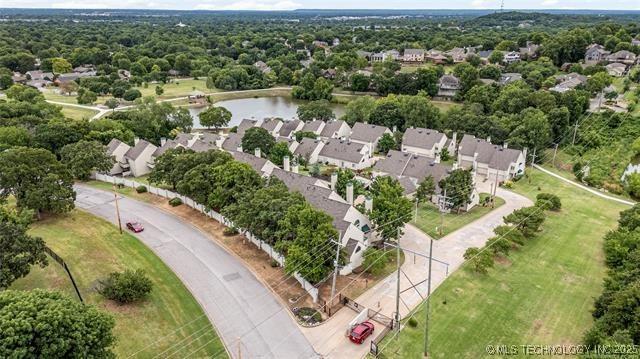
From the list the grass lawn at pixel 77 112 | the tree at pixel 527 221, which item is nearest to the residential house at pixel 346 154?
the tree at pixel 527 221

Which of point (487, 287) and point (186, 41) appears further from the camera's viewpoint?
point (186, 41)

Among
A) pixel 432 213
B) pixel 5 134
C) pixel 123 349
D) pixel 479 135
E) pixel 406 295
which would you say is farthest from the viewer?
pixel 479 135

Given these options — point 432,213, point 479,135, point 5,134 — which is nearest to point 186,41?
point 5,134

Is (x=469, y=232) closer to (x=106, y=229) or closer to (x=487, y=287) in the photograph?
(x=487, y=287)

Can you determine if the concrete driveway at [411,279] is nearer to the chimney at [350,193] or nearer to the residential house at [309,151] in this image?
the chimney at [350,193]

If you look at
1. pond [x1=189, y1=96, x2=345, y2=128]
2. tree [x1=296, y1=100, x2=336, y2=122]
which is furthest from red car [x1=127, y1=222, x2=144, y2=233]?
pond [x1=189, y1=96, x2=345, y2=128]

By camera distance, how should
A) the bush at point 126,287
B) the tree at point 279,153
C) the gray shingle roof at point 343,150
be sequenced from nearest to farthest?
the bush at point 126,287 < the tree at point 279,153 < the gray shingle roof at point 343,150

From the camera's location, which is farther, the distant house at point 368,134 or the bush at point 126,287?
the distant house at point 368,134
